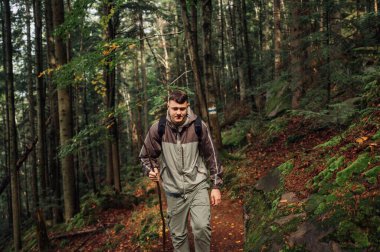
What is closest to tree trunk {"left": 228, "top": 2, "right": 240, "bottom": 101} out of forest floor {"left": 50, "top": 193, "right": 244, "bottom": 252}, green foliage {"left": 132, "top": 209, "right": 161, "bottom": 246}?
forest floor {"left": 50, "top": 193, "right": 244, "bottom": 252}

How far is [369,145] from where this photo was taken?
15.0 ft

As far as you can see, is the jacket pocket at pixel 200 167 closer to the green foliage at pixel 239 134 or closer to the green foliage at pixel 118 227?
the green foliage at pixel 118 227

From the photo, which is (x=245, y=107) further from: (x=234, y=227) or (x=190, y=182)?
(x=190, y=182)

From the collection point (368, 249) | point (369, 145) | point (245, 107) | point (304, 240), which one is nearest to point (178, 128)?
point (304, 240)

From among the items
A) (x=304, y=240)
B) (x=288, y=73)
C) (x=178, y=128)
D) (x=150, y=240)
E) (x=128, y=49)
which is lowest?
(x=150, y=240)

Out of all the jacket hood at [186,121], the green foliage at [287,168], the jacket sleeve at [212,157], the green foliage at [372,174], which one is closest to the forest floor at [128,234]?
the green foliage at [287,168]

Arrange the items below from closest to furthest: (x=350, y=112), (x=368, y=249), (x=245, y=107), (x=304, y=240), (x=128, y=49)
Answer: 1. (x=368, y=249)
2. (x=304, y=240)
3. (x=350, y=112)
4. (x=128, y=49)
5. (x=245, y=107)

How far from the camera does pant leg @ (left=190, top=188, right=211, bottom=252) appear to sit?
398cm

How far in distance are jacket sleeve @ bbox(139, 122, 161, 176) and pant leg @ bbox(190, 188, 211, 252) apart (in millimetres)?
701

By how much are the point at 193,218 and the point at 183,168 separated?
65cm

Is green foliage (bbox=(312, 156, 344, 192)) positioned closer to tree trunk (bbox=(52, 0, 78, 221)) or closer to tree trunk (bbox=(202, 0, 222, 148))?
tree trunk (bbox=(202, 0, 222, 148))

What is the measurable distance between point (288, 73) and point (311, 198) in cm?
639

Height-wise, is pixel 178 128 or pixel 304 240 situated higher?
pixel 178 128

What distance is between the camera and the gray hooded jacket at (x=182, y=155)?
403 cm
